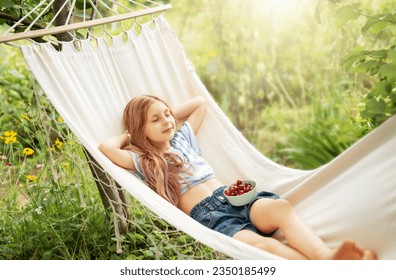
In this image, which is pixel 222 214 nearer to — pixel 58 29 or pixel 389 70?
pixel 389 70

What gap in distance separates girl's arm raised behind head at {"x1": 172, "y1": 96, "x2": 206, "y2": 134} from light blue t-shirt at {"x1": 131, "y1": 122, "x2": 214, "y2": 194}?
0.03 meters

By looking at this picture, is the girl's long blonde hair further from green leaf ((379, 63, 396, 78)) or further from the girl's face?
green leaf ((379, 63, 396, 78))

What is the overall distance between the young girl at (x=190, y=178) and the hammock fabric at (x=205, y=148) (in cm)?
6

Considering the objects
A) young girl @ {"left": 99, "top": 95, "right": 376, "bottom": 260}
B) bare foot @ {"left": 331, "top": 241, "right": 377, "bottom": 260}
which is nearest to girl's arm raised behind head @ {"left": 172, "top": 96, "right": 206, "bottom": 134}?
young girl @ {"left": 99, "top": 95, "right": 376, "bottom": 260}

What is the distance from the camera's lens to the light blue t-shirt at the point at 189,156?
2424mm

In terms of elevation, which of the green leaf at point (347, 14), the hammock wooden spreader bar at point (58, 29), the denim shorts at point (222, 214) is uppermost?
the hammock wooden spreader bar at point (58, 29)

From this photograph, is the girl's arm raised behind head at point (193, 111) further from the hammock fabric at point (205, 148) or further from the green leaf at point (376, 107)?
the green leaf at point (376, 107)

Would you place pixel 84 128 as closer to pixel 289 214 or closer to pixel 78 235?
pixel 78 235

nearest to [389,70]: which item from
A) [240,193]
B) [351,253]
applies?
[351,253]

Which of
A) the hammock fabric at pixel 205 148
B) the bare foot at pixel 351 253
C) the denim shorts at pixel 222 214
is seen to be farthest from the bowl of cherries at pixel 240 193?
the bare foot at pixel 351 253

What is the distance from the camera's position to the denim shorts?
2.19 metres

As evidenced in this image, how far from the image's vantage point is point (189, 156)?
2.54 metres

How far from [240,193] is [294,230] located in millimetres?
306

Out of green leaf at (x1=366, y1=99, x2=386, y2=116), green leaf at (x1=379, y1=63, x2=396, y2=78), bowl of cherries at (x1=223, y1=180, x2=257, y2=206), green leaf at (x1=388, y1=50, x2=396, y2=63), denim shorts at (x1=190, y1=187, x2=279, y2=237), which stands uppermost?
green leaf at (x1=388, y1=50, x2=396, y2=63)
